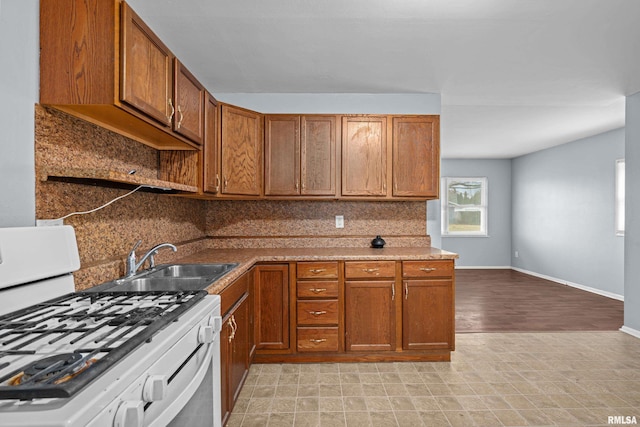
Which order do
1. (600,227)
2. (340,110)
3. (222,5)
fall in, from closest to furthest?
(222,5) < (340,110) < (600,227)

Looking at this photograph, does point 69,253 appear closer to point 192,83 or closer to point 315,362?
point 192,83

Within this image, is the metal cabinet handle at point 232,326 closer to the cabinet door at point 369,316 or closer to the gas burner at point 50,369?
the cabinet door at point 369,316

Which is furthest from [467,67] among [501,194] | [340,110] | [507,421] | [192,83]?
[501,194]

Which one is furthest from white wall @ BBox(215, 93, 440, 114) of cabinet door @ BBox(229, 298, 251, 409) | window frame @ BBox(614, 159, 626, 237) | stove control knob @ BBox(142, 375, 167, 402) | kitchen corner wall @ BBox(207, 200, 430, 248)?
window frame @ BBox(614, 159, 626, 237)

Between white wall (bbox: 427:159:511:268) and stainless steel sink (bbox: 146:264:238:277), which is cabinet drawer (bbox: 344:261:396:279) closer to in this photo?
stainless steel sink (bbox: 146:264:238:277)

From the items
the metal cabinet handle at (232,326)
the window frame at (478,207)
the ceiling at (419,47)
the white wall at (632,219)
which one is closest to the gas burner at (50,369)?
the metal cabinet handle at (232,326)

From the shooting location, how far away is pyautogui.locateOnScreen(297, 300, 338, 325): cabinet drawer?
2842mm

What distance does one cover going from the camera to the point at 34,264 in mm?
1256

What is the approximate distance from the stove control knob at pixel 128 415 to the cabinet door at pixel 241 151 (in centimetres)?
232

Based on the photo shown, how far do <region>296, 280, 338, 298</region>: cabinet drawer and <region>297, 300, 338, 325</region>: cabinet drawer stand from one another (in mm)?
51

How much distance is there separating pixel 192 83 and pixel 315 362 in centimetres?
238

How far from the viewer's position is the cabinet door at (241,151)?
291 cm

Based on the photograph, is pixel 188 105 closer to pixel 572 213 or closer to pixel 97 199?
pixel 97 199

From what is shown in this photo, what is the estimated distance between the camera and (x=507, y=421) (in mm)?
2068
